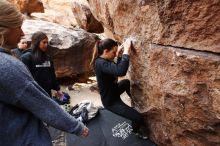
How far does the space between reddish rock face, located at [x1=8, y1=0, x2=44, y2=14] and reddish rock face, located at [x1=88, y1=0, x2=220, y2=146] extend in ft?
26.9

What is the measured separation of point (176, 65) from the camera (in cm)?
344

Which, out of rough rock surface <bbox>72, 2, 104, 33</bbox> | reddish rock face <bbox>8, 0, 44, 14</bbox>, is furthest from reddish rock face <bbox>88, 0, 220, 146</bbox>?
reddish rock face <bbox>8, 0, 44, 14</bbox>

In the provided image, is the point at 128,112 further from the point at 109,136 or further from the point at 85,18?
the point at 85,18

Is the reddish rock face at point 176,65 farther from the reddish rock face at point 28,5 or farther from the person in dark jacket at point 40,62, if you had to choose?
the reddish rock face at point 28,5

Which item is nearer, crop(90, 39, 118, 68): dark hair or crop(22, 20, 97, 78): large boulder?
crop(90, 39, 118, 68): dark hair

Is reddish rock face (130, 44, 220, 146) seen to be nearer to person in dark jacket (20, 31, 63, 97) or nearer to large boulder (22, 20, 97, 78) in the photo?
person in dark jacket (20, 31, 63, 97)

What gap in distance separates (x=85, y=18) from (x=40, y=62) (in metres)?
4.44

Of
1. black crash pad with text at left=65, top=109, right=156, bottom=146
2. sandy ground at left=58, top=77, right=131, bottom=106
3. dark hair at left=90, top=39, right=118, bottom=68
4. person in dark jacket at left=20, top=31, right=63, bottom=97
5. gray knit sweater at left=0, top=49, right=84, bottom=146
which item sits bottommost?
sandy ground at left=58, top=77, right=131, bottom=106

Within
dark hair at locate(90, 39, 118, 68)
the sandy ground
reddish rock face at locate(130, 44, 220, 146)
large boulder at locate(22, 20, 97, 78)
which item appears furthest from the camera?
large boulder at locate(22, 20, 97, 78)

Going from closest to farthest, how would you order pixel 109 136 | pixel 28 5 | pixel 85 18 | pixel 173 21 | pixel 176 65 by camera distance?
pixel 173 21, pixel 176 65, pixel 109 136, pixel 85 18, pixel 28 5

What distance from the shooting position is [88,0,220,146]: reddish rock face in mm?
3049

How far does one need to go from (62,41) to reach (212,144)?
17.2ft

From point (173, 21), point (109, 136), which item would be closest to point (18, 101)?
point (173, 21)

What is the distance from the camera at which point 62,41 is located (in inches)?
316
